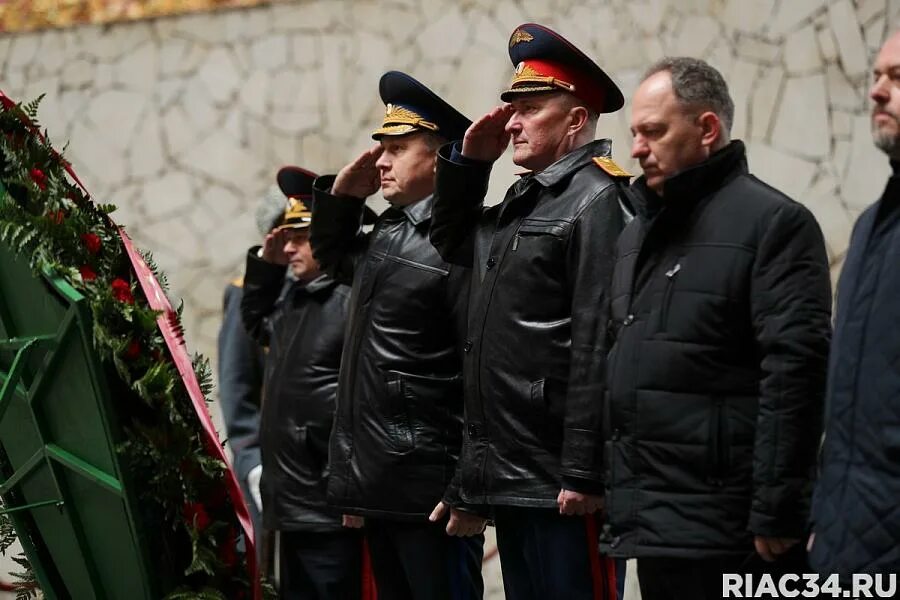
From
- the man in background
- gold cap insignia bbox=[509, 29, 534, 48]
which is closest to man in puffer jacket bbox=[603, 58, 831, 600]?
gold cap insignia bbox=[509, 29, 534, 48]

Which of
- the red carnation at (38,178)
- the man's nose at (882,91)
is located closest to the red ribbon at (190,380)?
the red carnation at (38,178)

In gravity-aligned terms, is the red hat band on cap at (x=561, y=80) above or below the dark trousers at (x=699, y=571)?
above

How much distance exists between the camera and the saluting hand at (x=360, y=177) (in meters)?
4.33

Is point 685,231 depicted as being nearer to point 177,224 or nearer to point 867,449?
point 867,449

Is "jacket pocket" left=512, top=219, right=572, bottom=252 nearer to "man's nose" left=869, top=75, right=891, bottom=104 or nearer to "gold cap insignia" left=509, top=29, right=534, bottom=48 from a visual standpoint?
"gold cap insignia" left=509, top=29, right=534, bottom=48

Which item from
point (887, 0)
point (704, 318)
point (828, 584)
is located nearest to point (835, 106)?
point (887, 0)

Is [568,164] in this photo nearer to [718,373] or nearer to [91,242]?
[718,373]

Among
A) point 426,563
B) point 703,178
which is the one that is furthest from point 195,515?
point 703,178

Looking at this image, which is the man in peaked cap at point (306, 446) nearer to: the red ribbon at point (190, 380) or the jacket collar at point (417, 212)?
the jacket collar at point (417, 212)

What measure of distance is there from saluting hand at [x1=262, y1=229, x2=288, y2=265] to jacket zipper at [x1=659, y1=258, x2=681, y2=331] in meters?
2.47

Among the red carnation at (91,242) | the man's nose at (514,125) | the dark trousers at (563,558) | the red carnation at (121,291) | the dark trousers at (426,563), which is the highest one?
the man's nose at (514,125)

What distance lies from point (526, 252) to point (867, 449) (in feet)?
3.65

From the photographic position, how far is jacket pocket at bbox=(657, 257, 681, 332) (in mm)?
2840

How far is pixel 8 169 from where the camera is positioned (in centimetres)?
368
